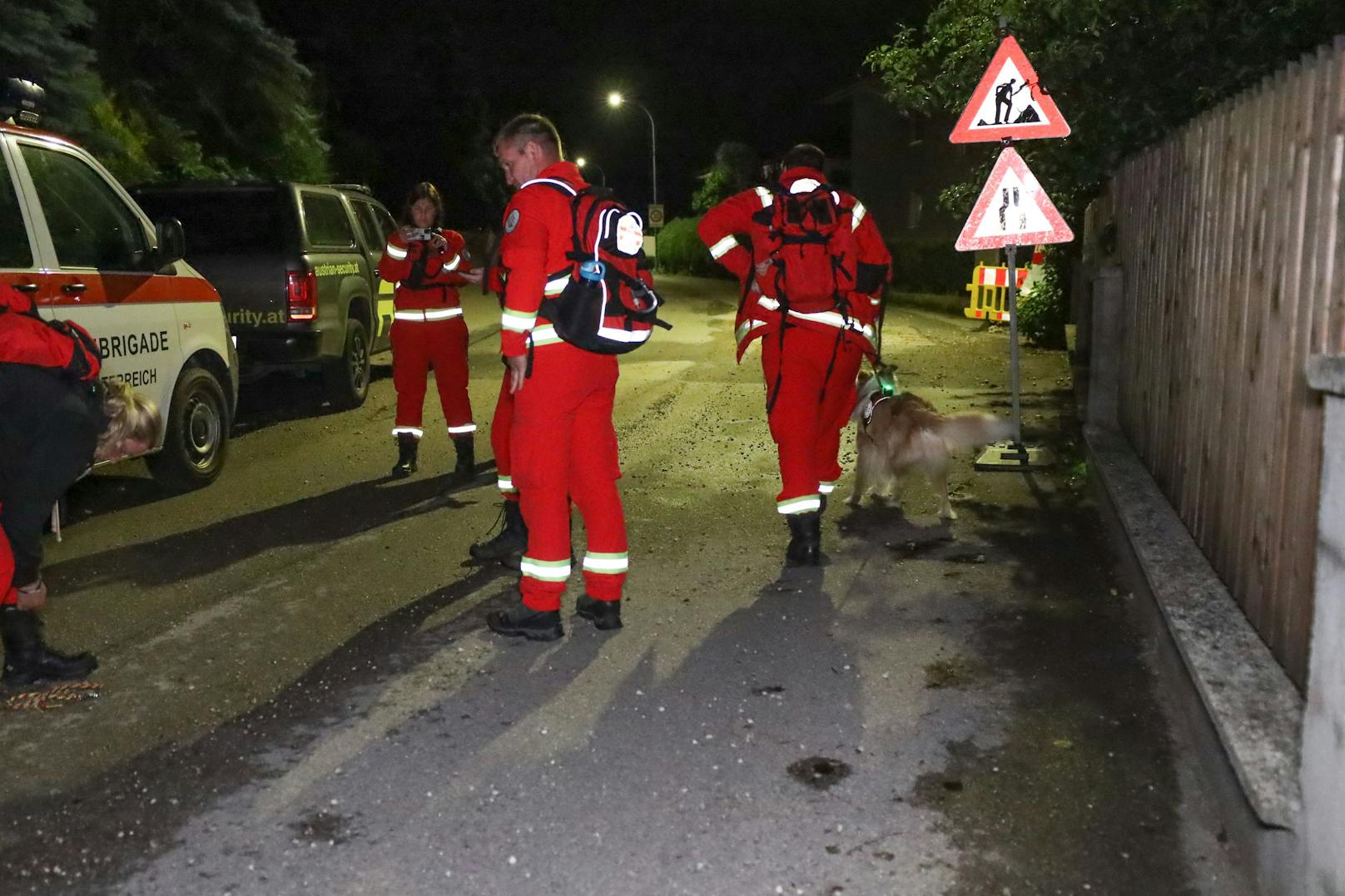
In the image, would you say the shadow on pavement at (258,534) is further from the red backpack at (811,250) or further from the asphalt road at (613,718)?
the red backpack at (811,250)

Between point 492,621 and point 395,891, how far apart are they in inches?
77.0

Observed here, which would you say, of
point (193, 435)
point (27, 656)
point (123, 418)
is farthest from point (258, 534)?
point (27, 656)

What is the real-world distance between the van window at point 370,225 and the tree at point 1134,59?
219 inches

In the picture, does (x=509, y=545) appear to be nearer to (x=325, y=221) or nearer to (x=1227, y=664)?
(x=1227, y=664)

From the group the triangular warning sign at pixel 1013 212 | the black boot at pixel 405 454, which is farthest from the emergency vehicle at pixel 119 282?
the triangular warning sign at pixel 1013 212

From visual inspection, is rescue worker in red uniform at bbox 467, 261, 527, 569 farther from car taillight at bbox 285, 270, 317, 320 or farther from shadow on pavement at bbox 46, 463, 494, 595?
car taillight at bbox 285, 270, 317, 320

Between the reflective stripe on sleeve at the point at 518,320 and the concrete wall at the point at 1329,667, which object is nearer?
the concrete wall at the point at 1329,667

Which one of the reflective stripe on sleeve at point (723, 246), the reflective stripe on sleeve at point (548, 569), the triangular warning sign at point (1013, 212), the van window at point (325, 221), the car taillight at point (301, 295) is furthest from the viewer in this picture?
the van window at point (325, 221)

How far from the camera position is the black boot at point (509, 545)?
241 inches

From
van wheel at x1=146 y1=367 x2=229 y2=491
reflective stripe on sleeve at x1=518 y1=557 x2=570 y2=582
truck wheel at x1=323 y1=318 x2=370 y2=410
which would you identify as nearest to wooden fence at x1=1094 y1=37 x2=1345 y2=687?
reflective stripe on sleeve at x1=518 y1=557 x2=570 y2=582

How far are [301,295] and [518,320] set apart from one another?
5.91 meters

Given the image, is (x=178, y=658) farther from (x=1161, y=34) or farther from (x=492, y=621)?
(x=1161, y=34)

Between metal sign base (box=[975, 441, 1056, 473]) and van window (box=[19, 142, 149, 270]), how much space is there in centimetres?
Result: 534

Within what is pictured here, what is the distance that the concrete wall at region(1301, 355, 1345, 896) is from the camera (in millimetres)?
2426
